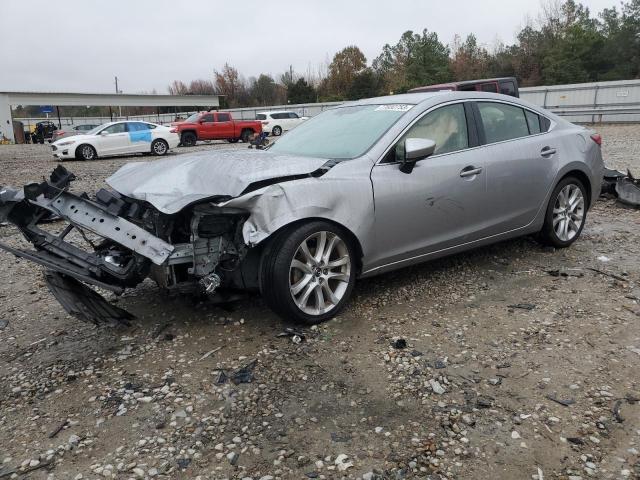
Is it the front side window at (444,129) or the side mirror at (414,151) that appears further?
the front side window at (444,129)

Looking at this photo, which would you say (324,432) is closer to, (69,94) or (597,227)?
(597,227)

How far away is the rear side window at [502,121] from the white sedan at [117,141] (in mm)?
16729

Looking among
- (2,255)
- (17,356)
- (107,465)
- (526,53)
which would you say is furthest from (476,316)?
(526,53)

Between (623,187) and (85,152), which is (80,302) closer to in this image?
(623,187)

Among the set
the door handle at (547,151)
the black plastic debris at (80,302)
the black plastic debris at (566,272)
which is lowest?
the black plastic debris at (566,272)

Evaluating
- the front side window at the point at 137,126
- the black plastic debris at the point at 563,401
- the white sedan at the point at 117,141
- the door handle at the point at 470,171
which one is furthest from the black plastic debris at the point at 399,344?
the front side window at the point at 137,126

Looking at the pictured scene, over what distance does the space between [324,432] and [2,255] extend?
4.99 metres

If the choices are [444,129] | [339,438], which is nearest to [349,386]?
[339,438]

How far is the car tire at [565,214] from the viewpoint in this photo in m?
5.06

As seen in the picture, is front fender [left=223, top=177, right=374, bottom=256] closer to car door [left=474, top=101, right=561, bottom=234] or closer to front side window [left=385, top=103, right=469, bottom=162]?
front side window [left=385, top=103, right=469, bottom=162]

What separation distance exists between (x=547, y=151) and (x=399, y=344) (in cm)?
264

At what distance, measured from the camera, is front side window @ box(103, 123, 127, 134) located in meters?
18.8

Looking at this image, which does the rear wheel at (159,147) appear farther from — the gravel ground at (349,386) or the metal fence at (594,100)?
the gravel ground at (349,386)

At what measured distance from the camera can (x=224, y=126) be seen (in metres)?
26.8
